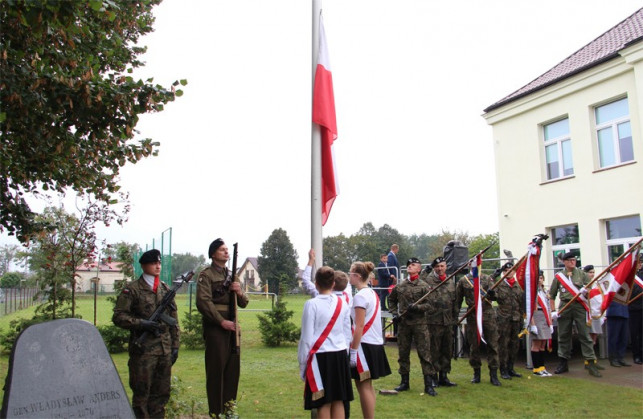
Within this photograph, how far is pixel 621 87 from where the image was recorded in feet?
48.5

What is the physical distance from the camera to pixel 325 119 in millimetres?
6582

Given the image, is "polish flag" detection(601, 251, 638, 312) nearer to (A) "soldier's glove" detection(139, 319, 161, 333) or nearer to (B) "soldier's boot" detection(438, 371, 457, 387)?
(B) "soldier's boot" detection(438, 371, 457, 387)

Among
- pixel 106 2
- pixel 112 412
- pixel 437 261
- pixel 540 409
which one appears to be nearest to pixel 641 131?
pixel 437 261

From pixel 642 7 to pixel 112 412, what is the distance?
20619mm

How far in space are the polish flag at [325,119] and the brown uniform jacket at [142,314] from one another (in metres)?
2.21

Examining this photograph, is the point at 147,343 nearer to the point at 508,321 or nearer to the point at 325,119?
the point at 325,119

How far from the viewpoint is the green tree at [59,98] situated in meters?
5.75

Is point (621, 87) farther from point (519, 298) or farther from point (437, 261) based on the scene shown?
point (437, 261)

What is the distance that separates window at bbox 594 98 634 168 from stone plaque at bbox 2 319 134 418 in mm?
14806

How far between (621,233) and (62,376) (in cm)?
1484

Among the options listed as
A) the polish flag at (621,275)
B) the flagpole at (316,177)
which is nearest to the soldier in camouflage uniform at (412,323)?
the flagpole at (316,177)

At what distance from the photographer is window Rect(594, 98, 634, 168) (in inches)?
581

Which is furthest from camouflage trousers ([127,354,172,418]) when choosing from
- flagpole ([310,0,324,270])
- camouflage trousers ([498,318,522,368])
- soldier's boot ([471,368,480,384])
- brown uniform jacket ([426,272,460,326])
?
camouflage trousers ([498,318,522,368])

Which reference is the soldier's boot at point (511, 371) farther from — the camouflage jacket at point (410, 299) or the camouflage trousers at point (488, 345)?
the camouflage jacket at point (410, 299)
